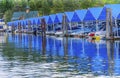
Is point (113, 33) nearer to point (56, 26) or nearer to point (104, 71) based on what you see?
point (104, 71)

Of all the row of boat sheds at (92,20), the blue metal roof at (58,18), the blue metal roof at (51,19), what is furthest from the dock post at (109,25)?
the blue metal roof at (51,19)

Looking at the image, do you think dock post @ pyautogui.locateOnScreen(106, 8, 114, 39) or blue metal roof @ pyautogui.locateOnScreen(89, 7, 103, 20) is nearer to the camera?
dock post @ pyautogui.locateOnScreen(106, 8, 114, 39)

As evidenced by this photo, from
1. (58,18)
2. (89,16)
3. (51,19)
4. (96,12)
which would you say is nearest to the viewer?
(96,12)

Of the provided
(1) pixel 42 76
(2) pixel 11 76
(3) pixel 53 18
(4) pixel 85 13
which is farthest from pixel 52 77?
(3) pixel 53 18

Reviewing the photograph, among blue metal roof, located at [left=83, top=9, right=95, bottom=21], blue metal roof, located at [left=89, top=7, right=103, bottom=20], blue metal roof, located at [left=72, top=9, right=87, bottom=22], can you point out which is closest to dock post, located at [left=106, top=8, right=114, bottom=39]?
blue metal roof, located at [left=89, top=7, right=103, bottom=20]

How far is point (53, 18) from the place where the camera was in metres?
96.2

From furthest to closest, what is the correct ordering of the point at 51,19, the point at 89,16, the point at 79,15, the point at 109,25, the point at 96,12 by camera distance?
the point at 51,19, the point at 79,15, the point at 89,16, the point at 96,12, the point at 109,25

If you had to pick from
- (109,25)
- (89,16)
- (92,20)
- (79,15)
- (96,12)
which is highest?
(96,12)

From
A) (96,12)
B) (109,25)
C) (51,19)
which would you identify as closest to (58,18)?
(51,19)

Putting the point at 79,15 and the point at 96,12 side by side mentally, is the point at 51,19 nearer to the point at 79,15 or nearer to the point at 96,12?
the point at 79,15

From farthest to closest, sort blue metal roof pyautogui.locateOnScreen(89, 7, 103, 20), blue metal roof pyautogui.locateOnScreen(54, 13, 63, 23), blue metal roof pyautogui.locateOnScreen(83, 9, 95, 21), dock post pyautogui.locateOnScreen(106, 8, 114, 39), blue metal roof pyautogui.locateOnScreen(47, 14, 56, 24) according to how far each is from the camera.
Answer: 1. blue metal roof pyautogui.locateOnScreen(47, 14, 56, 24)
2. blue metal roof pyautogui.locateOnScreen(54, 13, 63, 23)
3. blue metal roof pyautogui.locateOnScreen(83, 9, 95, 21)
4. blue metal roof pyautogui.locateOnScreen(89, 7, 103, 20)
5. dock post pyautogui.locateOnScreen(106, 8, 114, 39)

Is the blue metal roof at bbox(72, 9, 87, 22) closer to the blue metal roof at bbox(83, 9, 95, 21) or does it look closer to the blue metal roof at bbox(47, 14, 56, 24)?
the blue metal roof at bbox(83, 9, 95, 21)

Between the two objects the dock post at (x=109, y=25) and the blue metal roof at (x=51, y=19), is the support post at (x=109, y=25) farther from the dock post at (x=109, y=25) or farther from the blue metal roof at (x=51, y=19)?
the blue metal roof at (x=51, y=19)

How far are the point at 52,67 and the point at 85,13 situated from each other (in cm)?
5050
